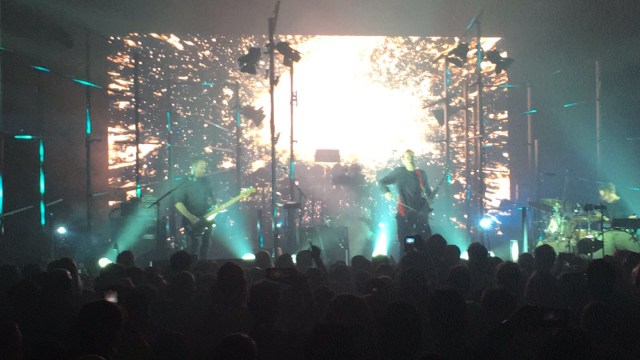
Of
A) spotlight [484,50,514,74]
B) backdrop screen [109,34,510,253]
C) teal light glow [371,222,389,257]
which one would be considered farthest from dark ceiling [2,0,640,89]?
teal light glow [371,222,389,257]

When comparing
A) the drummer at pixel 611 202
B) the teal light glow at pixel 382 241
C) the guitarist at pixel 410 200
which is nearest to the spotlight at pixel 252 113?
the guitarist at pixel 410 200

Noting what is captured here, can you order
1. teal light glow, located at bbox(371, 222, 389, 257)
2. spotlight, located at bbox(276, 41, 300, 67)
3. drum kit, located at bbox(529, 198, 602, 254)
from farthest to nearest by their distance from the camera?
teal light glow, located at bbox(371, 222, 389, 257)
drum kit, located at bbox(529, 198, 602, 254)
spotlight, located at bbox(276, 41, 300, 67)

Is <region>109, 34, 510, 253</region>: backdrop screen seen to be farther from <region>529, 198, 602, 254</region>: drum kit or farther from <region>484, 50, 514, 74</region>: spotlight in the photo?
<region>484, 50, 514, 74</region>: spotlight

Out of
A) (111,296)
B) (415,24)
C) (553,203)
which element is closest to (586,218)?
(553,203)

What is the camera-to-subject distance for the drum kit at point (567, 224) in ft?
36.6

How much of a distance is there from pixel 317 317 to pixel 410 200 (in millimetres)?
6941

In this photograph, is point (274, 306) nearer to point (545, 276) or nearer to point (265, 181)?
point (545, 276)

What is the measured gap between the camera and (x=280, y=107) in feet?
60.1

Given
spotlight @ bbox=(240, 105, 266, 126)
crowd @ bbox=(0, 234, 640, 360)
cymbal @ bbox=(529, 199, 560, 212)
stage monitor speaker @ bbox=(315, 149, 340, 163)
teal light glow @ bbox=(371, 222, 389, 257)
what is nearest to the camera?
crowd @ bbox=(0, 234, 640, 360)

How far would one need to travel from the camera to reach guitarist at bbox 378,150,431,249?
11266mm

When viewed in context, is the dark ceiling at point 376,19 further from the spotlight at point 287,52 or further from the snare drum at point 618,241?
the snare drum at point 618,241

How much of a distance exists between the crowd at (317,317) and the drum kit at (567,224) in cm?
551

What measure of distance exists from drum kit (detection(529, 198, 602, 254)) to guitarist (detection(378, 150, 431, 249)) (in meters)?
2.36

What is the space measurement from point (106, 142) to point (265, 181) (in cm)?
505
